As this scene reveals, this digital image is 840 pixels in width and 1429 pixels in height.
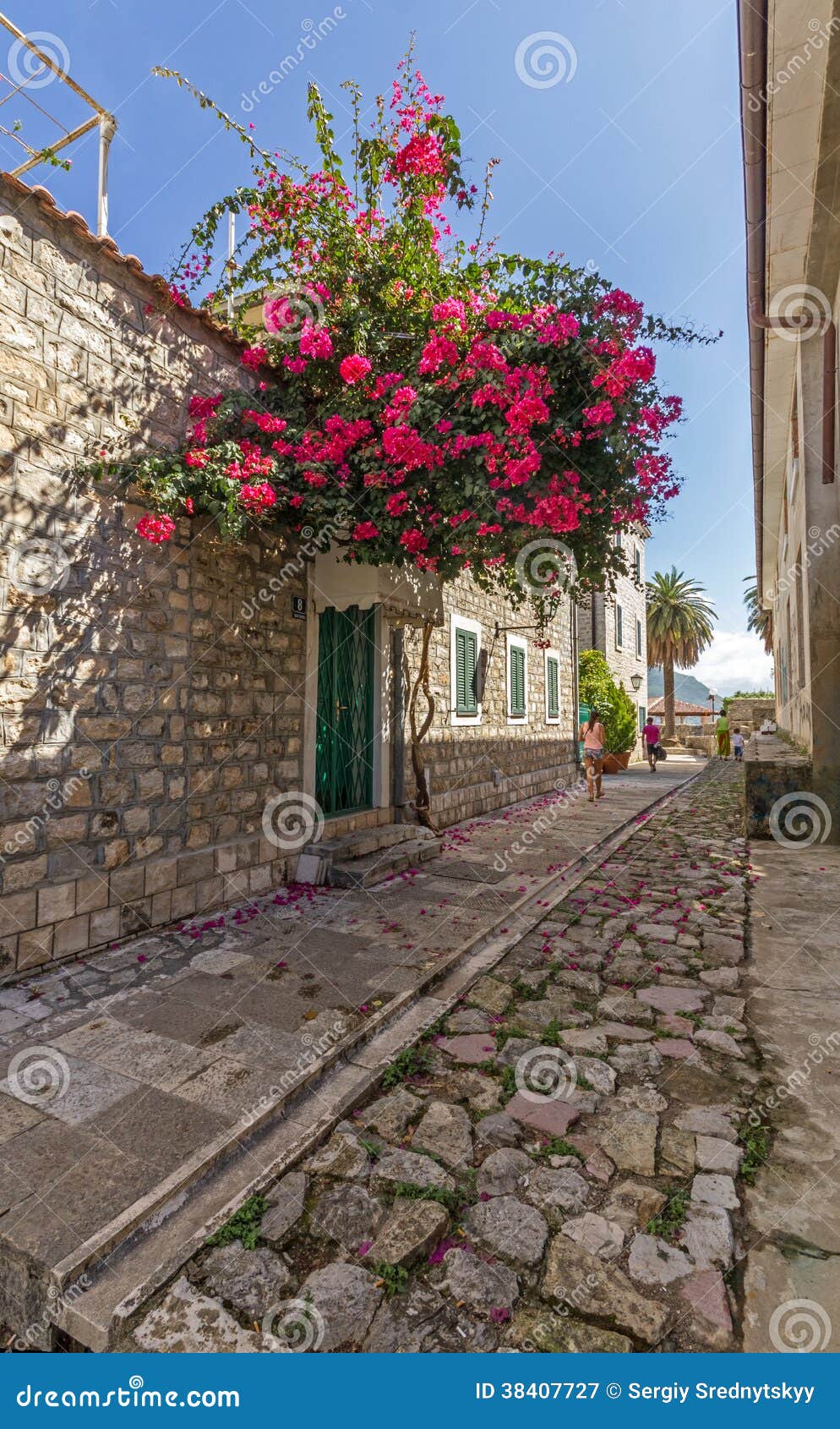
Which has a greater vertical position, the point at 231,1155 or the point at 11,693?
the point at 11,693

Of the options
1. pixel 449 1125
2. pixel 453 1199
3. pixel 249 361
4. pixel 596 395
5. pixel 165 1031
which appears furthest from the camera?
pixel 249 361

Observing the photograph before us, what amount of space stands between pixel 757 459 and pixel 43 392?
10.9 metres

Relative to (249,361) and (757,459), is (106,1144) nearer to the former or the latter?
(249,361)

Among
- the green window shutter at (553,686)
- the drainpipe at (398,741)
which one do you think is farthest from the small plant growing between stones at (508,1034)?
the green window shutter at (553,686)

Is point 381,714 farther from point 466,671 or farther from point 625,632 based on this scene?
point 625,632

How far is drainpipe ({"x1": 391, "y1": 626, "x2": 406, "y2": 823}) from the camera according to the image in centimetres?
726

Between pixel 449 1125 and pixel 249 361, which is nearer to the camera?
pixel 449 1125

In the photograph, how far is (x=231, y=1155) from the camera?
2.29 meters

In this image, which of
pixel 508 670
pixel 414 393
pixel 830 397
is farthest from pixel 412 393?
pixel 508 670

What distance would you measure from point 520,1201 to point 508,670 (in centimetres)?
901

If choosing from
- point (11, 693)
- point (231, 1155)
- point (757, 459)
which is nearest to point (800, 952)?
point (231, 1155)

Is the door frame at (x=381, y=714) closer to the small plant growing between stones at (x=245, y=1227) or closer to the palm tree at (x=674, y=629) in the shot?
the small plant growing between stones at (x=245, y=1227)

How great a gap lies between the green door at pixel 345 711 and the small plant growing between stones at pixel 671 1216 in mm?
4637

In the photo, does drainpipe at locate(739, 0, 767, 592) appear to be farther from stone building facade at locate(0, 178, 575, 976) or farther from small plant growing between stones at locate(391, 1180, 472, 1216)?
small plant growing between stones at locate(391, 1180, 472, 1216)
